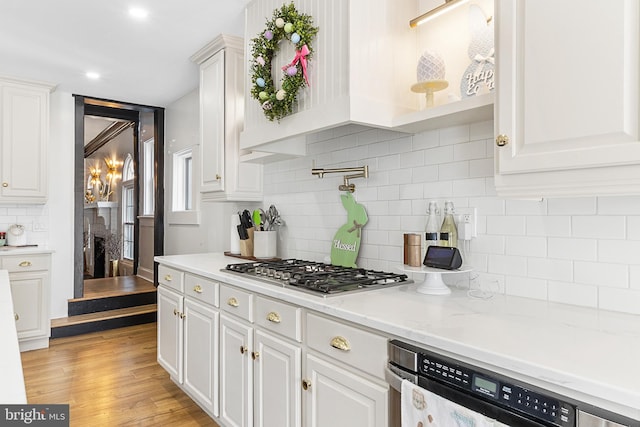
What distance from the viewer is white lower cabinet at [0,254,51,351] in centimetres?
383

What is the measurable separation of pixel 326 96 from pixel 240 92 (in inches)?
55.0

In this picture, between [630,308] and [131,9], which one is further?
[131,9]

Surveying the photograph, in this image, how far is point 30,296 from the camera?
3922mm

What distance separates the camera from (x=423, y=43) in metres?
1.98

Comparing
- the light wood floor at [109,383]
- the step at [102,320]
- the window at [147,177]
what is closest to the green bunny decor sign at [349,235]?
the light wood floor at [109,383]

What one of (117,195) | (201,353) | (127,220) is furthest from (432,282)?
(117,195)

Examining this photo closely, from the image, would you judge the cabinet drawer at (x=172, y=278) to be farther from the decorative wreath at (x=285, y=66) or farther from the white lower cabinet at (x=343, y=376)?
the white lower cabinet at (x=343, y=376)

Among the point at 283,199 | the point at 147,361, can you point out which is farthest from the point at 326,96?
the point at 147,361

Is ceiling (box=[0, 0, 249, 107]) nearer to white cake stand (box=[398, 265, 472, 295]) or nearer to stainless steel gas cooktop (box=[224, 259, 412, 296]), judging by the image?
stainless steel gas cooktop (box=[224, 259, 412, 296])

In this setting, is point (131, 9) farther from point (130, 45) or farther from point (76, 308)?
point (76, 308)

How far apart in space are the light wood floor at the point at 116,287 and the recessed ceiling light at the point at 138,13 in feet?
10.9

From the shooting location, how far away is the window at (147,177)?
5.62 meters

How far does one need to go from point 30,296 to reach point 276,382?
3.33 meters

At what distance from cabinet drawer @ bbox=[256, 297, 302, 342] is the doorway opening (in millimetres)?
3584
